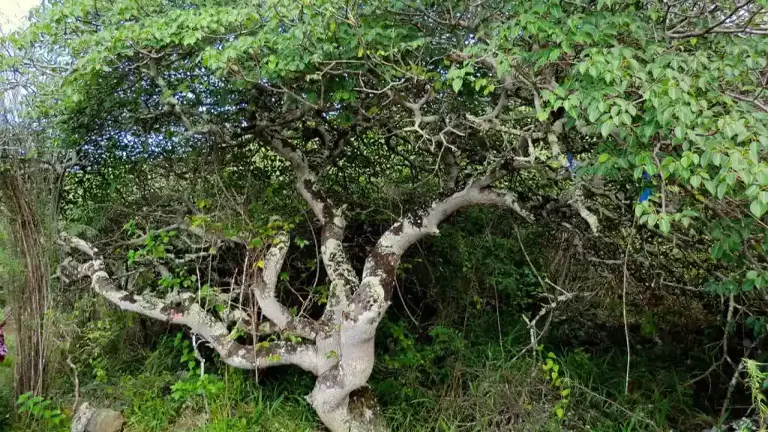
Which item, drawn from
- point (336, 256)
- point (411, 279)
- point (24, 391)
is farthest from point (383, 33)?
point (24, 391)

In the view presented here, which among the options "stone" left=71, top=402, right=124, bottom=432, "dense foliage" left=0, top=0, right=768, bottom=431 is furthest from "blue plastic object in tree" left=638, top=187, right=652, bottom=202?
"stone" left=71, top=402, right=124, bottom=432

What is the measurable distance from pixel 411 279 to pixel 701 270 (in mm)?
2049

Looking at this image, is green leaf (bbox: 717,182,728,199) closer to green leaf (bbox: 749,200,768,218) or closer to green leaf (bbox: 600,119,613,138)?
green leaf (bbox: 749,200,768,218)

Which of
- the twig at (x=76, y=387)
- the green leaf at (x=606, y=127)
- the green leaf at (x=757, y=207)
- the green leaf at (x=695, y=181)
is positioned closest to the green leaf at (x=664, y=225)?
the green leaf at (x=695, y=181)

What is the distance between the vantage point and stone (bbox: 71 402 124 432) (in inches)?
124

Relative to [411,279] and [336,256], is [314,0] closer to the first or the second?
[336,256]

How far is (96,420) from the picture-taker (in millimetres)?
3205

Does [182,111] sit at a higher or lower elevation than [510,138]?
higher

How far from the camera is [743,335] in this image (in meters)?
3.40

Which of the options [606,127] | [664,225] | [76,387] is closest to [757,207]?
[664,225]

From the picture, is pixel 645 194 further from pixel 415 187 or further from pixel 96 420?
pixel 96 420

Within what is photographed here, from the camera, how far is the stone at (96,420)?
10.4 feet

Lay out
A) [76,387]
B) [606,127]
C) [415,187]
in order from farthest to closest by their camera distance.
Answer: [415,187]
[76,387]
[606,127]

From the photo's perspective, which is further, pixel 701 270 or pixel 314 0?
pixel 701 270
